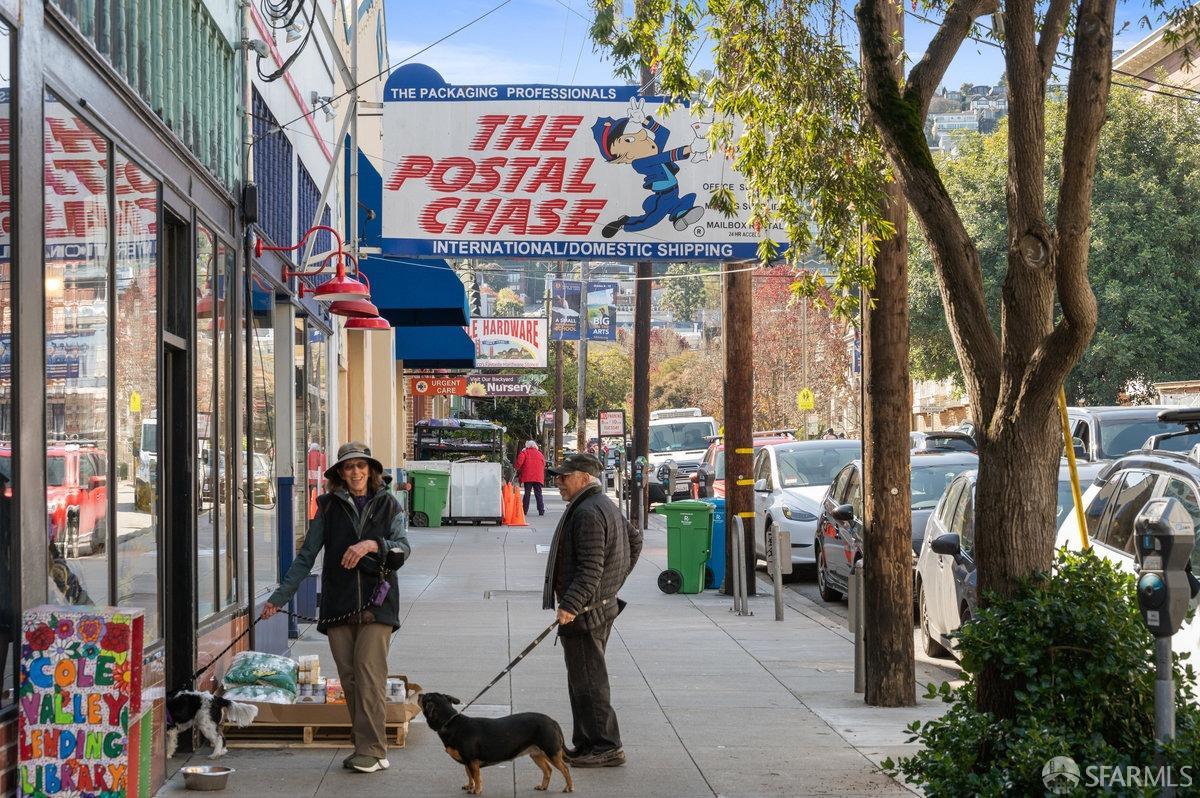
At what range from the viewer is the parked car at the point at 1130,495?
27.8 feet

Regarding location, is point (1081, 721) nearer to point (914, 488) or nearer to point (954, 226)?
point (954, 226)

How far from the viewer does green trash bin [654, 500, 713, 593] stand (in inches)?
701

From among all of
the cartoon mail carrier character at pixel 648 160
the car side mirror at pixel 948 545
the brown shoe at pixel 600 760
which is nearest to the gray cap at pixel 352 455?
the brown shoe at pixel 600 760

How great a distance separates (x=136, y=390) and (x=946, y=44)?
451 cm

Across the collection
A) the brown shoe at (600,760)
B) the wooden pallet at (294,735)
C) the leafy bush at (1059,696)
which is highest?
the leafy bush at (1059,696)

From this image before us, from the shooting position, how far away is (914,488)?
16.0 m

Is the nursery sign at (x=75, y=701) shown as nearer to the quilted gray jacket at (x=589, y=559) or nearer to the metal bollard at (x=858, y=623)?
the quilted gray jacket at (x=589, y=559)

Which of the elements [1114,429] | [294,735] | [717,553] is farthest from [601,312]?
[294,735]

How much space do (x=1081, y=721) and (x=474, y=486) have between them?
25.5m

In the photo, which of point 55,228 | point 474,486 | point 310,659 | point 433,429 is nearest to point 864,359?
point 310,659

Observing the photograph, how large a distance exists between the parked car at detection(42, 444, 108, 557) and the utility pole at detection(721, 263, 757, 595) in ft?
35.1

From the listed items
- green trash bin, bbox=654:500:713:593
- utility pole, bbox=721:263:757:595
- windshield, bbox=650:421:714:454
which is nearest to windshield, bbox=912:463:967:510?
utility pole, bbox=721:263:757:595

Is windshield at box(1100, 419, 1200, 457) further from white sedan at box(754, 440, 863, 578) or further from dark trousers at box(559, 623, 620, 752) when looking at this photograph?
dark trousers at box(559, 623, 620, 752)

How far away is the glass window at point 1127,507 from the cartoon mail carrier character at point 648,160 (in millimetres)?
7212
